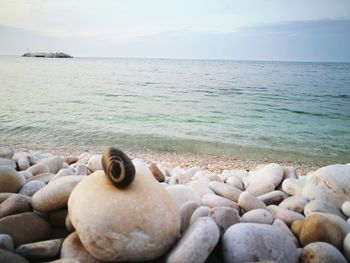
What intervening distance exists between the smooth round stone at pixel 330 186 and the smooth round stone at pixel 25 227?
293 centimetres

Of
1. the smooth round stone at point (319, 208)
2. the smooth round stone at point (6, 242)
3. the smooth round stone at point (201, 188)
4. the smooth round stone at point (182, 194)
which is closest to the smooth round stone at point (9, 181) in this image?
the smooth round stone at point (6, 242)

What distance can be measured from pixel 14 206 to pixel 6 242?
0.58 m

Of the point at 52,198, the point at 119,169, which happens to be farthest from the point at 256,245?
the point at 52,198

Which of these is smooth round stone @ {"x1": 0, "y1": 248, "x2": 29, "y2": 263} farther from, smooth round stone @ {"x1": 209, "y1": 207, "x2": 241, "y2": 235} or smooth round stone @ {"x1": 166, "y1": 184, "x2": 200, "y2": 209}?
smooth round stone @ {"x1": 166, "y1": 184, "x2": 200, "y2": 209}

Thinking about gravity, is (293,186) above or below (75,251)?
below

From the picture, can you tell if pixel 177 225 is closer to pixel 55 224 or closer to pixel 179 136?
pixel 55 224

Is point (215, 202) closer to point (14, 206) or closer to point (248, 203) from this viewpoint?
point (248, 203)

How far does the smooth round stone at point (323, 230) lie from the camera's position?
2521mm

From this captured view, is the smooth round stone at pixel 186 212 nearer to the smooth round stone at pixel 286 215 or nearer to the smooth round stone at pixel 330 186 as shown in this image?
the smooth round stone at pixel 286 215

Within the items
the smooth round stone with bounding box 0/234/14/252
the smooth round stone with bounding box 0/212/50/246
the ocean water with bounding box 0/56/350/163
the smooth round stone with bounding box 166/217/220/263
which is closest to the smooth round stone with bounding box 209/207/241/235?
the smooth round stone with bounding box 166/217/220/263

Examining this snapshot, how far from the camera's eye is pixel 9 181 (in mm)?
3258

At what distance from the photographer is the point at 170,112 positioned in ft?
49.9

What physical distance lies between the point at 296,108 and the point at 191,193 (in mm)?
15830

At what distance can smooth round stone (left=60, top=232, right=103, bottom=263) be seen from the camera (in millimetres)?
2162
